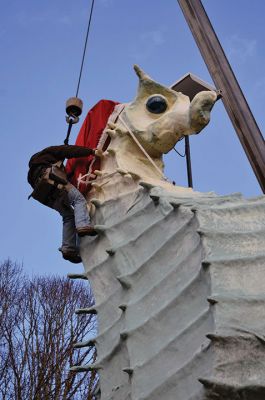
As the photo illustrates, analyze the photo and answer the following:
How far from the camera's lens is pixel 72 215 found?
4660 mm

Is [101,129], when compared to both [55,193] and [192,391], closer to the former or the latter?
[55,193]

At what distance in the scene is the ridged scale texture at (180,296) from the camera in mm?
2758

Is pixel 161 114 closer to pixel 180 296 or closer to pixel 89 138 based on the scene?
pixel 89 138

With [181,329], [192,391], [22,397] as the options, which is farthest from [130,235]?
[22,397]

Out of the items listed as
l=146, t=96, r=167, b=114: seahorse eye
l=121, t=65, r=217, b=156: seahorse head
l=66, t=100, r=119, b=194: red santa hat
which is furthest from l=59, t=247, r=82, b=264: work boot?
l=146, t=96, r=167, b=114: seahorse eye

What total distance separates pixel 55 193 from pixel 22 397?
8106 mm

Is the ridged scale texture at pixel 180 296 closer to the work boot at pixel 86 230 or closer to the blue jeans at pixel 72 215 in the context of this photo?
the work boot at pixel 86 230

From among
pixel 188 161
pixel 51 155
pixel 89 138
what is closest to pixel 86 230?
pixel 51 155

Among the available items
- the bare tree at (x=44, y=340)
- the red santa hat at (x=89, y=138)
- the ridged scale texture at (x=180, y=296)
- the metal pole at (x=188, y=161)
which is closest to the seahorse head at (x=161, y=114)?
the red santa hat at (x=89, y=138)

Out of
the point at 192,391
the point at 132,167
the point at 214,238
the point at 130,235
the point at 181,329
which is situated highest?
the point at 132,167

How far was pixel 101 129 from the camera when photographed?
5.03 metres

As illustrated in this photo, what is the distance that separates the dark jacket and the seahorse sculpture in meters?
0.20

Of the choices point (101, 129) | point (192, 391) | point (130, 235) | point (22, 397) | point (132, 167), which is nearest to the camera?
point (192, 391)

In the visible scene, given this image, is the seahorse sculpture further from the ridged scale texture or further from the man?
the man
